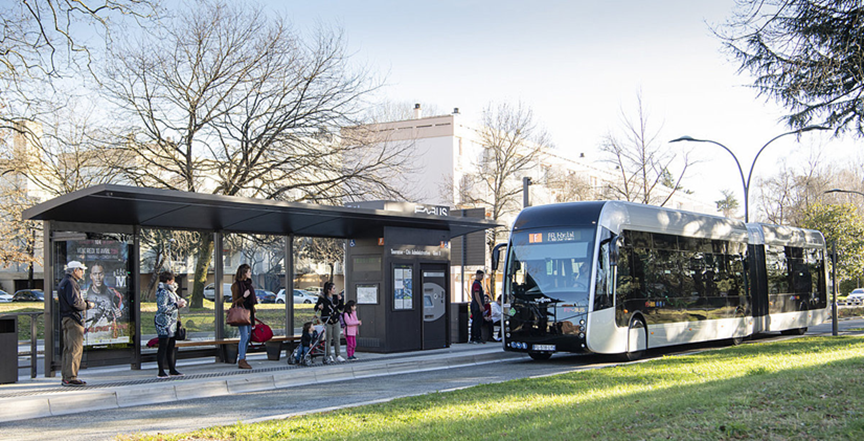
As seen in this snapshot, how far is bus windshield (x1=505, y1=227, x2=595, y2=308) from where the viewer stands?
1462cm

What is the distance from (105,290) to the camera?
13.2 metres

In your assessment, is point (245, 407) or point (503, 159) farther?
point (503, 159)

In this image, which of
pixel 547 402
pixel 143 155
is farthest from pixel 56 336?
pixel 143 155

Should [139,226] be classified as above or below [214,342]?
above

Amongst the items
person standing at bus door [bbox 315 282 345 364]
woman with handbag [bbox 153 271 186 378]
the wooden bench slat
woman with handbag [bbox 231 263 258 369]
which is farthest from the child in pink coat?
woman with handbag [bbox 153 271 186 378]

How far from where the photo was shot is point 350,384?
12633 mm

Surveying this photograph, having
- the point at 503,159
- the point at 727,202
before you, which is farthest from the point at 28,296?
the point at 727,202

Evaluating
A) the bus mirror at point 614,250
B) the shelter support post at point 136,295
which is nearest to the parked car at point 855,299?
the bus mirror at point 614,250

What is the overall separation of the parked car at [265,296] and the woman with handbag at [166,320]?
6.49 ft

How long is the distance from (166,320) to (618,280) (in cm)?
847

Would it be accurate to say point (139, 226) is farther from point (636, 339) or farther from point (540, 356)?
point (636, 339)

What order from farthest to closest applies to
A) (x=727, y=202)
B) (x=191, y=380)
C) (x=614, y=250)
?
(x=727, y=202), (x=614, y=250), (x=191, y=380)

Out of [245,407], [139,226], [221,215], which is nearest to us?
[245,407]

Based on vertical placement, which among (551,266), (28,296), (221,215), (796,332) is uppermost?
(221,215)
